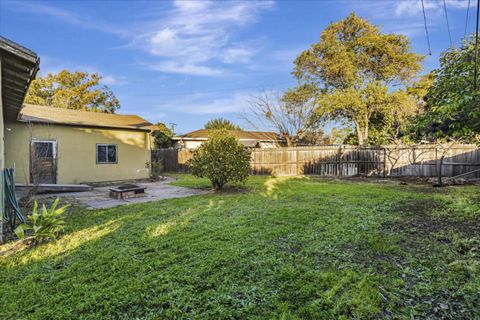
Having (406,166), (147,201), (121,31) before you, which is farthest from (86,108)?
(406,166)

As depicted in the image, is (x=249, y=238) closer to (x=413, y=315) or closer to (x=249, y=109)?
(x=413, y=315)

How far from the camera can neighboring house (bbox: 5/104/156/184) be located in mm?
9867

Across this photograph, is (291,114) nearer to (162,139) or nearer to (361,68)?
(361,68)

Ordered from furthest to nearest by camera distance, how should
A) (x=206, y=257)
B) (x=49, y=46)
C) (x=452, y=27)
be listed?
(x=49, y=46) → (x=452, y=27) → (x=206, y=257)

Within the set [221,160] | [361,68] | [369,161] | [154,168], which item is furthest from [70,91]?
[369,161]

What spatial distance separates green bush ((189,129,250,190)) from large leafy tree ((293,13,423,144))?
477 inches

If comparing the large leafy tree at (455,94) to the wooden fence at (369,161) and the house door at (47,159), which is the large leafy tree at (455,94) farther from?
the house door at (47,159)

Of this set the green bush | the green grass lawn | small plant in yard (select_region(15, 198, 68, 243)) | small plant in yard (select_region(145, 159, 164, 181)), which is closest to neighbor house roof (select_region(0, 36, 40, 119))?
small plant in yard (select_region(15, 198, 68, 243))

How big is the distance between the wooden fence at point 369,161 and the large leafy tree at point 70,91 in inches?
762

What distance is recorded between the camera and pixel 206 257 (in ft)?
10.8

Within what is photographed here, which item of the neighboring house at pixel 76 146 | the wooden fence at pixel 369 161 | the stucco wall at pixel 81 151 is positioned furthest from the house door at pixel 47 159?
the wooden fence at pixel 369 161

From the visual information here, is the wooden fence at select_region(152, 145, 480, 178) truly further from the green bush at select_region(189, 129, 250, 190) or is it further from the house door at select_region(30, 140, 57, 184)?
the house door at select_region(30, 140, 57, 184)

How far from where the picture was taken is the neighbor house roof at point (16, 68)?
3854mm

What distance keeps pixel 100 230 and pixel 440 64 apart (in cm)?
721
